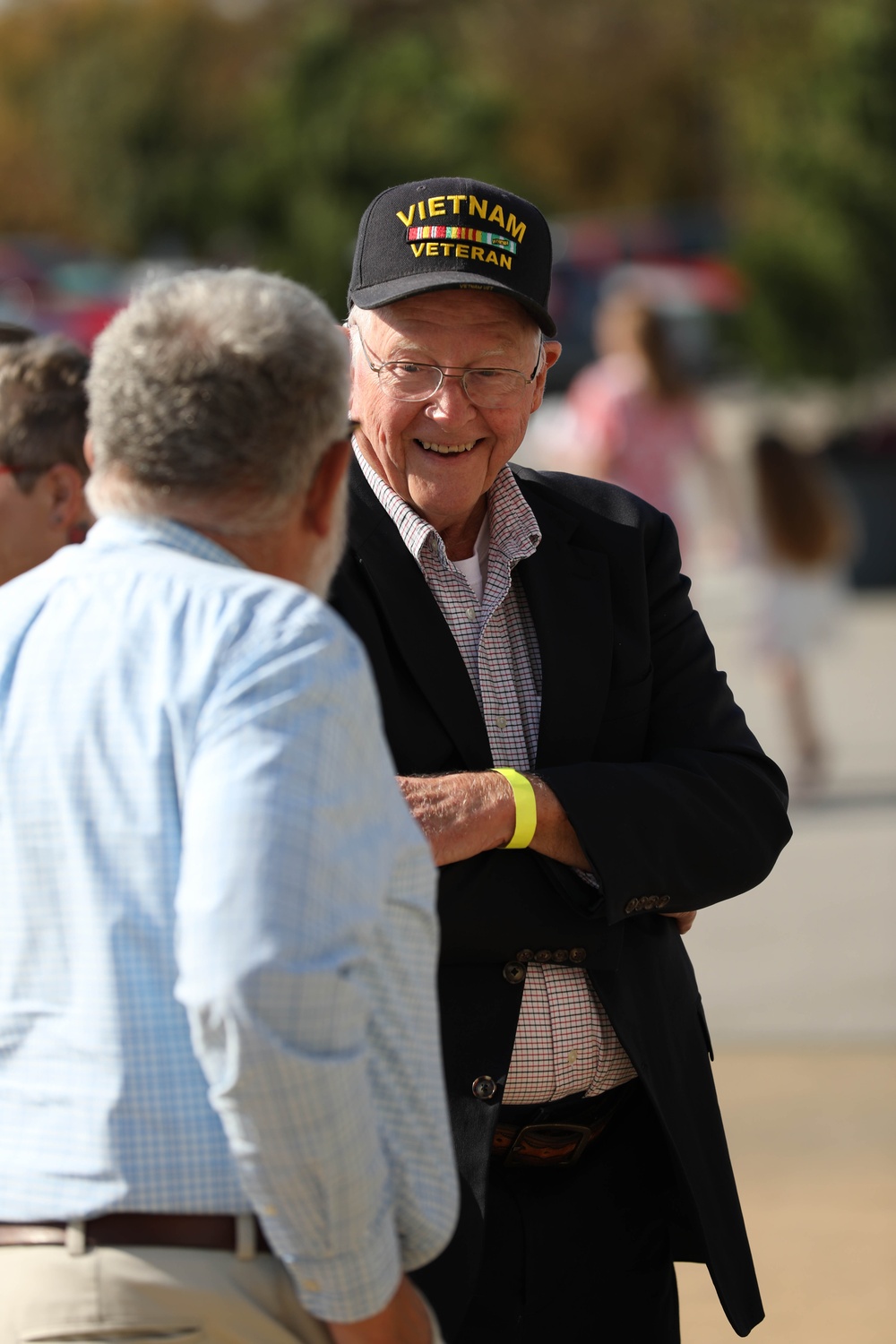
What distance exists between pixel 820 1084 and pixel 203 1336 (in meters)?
3.52

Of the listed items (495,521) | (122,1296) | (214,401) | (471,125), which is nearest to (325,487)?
(214,401)

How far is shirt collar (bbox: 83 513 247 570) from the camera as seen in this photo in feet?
5.51

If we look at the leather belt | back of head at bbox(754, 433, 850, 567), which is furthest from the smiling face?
back of head at bbox(754, 433, 850, 567)

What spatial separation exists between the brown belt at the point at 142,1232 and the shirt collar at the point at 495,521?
100cm

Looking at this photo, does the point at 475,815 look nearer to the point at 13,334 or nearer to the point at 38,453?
the point at 38,453

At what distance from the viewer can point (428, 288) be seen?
2.28 meters

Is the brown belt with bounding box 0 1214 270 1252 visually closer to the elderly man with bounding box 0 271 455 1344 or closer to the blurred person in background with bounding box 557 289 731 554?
the elderly man with bounding box 0 271 455 1344

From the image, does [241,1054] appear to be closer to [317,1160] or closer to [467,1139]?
[317,1160]

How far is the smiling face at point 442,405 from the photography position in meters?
2.35

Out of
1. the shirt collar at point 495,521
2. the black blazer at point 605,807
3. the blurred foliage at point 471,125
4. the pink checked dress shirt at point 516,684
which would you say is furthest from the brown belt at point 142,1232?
the blurred foliage at point 471,125

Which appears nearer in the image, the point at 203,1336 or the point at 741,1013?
the point at 203,1336

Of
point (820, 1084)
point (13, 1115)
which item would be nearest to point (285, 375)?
point (13, 1115)

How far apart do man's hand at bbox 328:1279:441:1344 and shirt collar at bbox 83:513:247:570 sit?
0.76m

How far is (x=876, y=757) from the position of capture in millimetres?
8508
